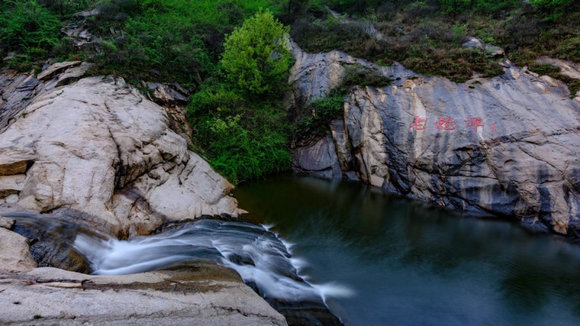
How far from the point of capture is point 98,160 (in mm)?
6441

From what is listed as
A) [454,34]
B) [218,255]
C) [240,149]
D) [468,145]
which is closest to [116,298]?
[218,255]

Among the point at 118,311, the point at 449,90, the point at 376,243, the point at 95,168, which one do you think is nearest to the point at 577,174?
the point at 449,90

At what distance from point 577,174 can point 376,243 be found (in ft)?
21.4

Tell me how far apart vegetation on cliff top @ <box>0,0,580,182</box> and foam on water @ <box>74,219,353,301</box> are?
4835 millimetres

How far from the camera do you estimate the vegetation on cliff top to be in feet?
37.3

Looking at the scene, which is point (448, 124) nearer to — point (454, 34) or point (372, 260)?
point (454, 34)

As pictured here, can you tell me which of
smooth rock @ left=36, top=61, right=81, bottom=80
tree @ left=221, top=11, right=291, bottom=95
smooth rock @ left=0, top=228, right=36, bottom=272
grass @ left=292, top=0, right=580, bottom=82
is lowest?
smooth rock @ left=0, top=228, right=36, bottom=272

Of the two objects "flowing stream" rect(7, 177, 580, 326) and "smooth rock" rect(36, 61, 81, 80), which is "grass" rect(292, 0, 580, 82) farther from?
"smooth rock" rect(36, 61, 81, 80)

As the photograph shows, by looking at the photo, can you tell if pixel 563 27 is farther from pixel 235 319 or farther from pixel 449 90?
pixel 235 319

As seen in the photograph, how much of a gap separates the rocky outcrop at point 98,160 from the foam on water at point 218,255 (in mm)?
581

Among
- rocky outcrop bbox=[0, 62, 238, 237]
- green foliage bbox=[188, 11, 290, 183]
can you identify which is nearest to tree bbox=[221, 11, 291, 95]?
green foliage bbox=[188, 11, 290, 183]

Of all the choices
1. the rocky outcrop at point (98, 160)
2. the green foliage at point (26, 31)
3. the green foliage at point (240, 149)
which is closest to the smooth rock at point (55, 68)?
the rocky outcrop at point (98, 160)

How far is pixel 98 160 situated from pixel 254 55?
32.0 ft

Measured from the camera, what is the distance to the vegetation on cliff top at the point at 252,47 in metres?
11.4
